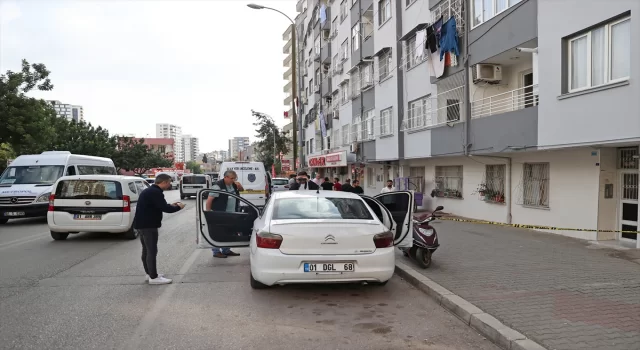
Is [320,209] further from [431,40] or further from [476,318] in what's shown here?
[431,40]

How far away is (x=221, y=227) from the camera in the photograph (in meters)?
7.24

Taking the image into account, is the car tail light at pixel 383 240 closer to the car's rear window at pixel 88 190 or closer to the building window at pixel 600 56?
the building window at pixel 600 56

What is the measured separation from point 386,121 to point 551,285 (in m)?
16.5

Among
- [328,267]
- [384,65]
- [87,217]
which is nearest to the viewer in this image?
[328,267]

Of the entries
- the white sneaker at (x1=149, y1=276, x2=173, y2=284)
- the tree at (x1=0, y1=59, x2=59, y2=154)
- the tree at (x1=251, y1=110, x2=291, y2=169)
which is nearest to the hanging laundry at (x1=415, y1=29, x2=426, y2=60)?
the white sneaker at (x1=149, y1=276, x2=173, y2=284)

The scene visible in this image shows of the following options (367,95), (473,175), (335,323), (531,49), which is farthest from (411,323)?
(367,95)

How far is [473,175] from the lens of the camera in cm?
1579

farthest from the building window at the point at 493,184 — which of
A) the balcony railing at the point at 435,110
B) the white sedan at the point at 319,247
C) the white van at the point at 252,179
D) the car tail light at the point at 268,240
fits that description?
the car tail light at the point at 268,240

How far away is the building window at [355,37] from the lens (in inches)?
1025

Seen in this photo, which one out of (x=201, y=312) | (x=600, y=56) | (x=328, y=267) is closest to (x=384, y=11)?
(x=600, y=56)

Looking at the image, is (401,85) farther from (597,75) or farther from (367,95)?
(597,75)

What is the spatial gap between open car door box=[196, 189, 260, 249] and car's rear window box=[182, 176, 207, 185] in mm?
24878

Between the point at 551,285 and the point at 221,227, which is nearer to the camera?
the point at 551,285

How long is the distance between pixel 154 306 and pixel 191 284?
3.68ft
